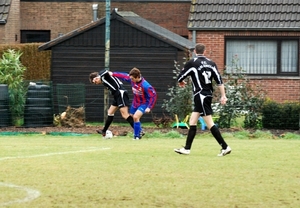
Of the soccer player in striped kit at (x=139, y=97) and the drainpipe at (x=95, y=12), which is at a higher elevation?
the drainpipe at (x=95, y=12)

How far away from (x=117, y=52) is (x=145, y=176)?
52.5 ft

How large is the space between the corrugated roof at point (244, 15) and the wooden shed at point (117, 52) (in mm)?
4386

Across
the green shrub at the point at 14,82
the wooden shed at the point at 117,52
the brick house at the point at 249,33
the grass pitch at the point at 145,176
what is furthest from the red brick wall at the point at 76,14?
the grass pitch at the point at 145,176

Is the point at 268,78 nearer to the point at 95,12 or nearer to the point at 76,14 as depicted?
the point at 95,12

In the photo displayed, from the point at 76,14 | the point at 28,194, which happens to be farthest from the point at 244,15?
the point at 28,194

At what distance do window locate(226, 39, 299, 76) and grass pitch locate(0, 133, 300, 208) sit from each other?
15.1 meters

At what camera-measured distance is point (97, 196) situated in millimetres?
10289

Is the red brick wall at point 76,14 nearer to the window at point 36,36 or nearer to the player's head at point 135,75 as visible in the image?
the window at point 36,36

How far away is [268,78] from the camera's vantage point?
3253 cm

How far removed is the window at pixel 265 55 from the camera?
32.8m

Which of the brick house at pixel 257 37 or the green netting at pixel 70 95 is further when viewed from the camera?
the brick house at pixel 257 37

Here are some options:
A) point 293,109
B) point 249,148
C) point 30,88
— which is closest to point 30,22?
point 30,88

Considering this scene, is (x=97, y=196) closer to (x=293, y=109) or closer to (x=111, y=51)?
(x=293, y=109)

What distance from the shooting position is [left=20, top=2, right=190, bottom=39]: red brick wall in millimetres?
34250
